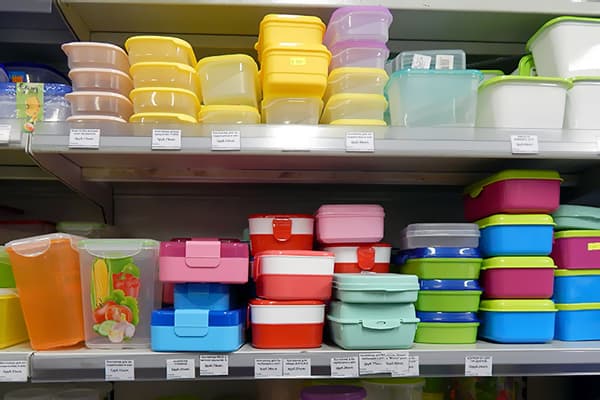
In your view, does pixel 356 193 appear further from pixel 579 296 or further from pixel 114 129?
pixel 114 129

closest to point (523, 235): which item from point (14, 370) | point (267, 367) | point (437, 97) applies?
point (437, 97)

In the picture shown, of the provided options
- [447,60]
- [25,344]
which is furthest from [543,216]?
[25,344]

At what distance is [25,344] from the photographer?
4.70 ft

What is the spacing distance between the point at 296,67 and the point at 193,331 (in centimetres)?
78

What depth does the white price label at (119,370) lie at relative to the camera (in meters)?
1.27

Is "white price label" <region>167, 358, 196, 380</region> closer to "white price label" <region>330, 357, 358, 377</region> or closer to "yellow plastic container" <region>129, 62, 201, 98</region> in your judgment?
"white price label" <region>330, 357, 358, 377</region>

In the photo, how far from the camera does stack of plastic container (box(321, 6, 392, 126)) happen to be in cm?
150

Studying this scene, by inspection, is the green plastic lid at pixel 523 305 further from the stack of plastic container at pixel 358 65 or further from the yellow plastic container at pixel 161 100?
the yellow plastic container at pixel 161 100

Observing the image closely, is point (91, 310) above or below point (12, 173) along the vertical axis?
below

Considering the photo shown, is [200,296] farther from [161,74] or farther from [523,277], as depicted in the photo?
[523,277]

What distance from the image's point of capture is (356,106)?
4.92 feet

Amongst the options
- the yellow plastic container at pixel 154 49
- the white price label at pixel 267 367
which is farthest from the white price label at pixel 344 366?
the yellow plastic container at pixel 154 49

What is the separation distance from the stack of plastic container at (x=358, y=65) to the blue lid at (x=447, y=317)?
593 millimetres

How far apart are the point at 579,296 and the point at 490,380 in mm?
504
